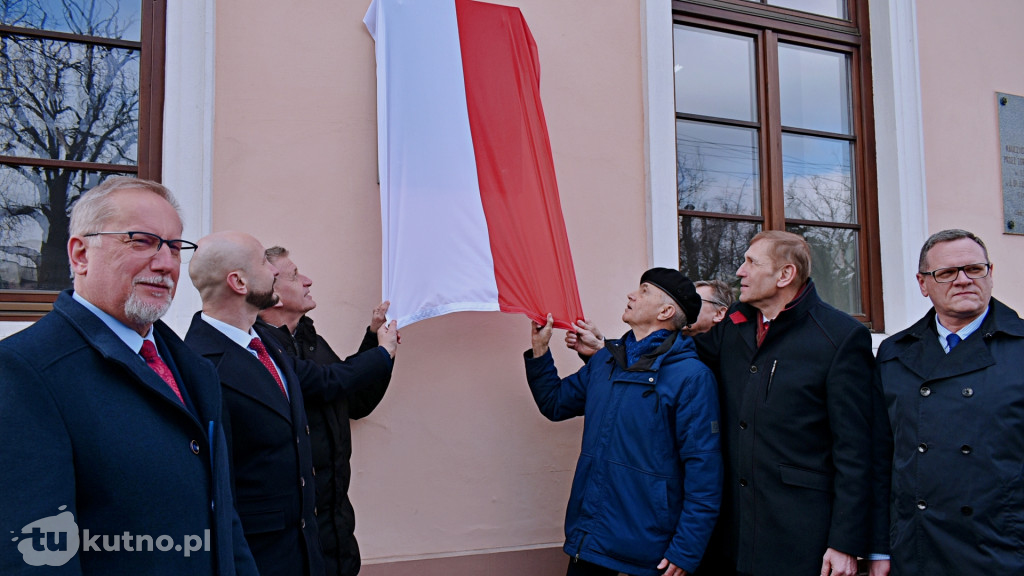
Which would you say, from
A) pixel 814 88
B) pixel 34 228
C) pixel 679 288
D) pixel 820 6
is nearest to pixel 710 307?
pixel 679 288

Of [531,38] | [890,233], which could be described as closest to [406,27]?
[531,38]

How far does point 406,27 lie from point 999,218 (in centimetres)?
377

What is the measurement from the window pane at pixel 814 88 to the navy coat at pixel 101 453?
394 centimetres

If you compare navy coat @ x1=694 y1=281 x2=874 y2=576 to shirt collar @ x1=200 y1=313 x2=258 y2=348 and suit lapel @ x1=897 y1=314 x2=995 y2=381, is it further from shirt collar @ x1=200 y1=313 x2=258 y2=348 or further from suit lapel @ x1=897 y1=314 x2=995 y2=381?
shirt collar @ x1=200 y1=313 x2=258 y2=348

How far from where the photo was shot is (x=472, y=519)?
3354 mm

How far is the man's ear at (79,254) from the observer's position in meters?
1.52

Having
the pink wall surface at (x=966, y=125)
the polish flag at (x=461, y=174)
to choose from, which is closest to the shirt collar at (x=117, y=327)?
the polish flag at (x=461, y=174)

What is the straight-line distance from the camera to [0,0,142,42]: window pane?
3.01 meters

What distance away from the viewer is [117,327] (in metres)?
1.53

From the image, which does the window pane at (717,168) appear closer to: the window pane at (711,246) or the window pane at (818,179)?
the window pane at (711,246)

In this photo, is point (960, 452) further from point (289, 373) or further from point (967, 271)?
point (289, 373)

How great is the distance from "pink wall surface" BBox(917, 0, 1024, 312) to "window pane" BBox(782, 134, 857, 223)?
0.45 metres

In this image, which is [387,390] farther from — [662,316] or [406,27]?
[406,27]

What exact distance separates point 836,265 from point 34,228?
13.7ft
